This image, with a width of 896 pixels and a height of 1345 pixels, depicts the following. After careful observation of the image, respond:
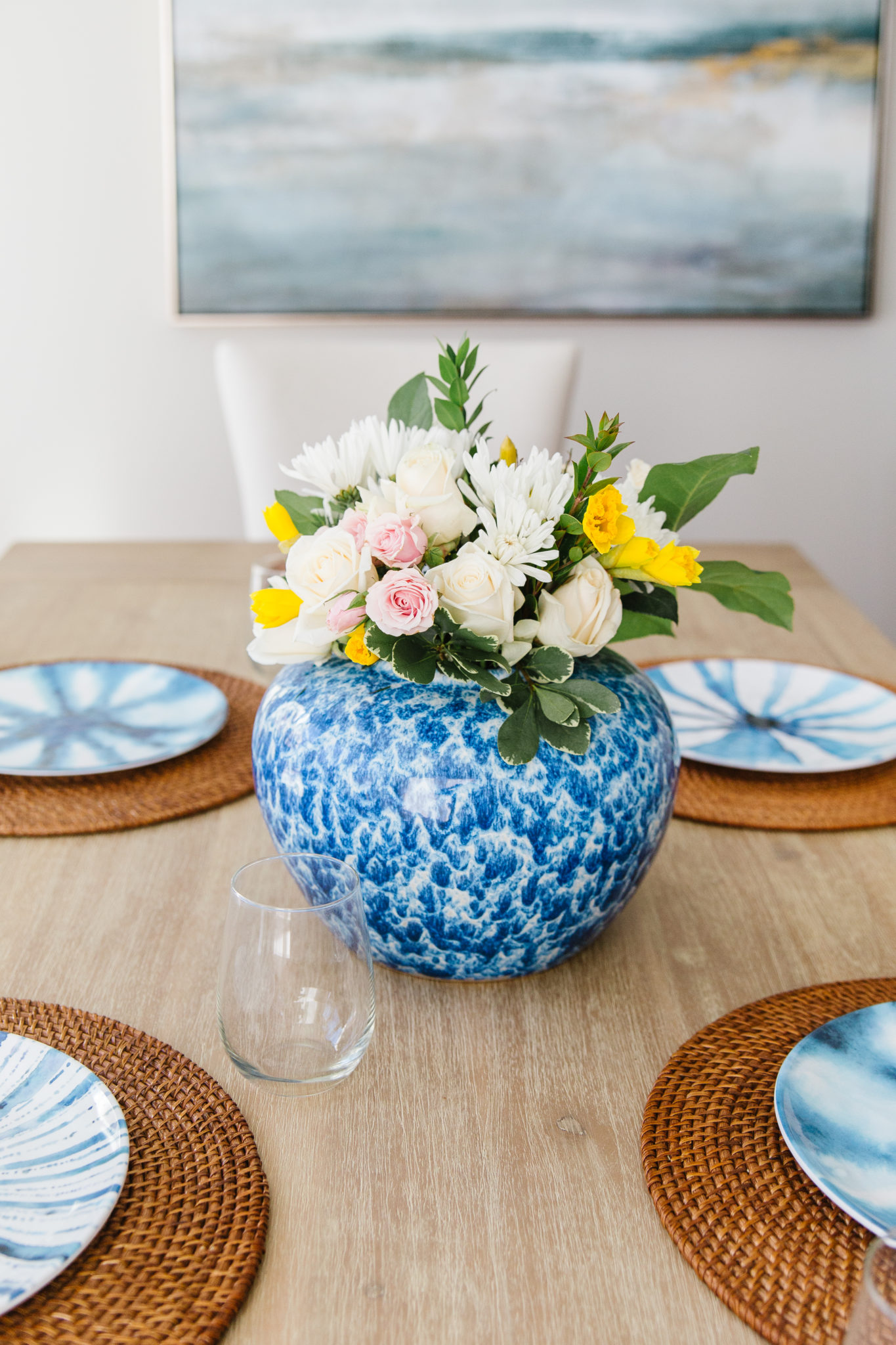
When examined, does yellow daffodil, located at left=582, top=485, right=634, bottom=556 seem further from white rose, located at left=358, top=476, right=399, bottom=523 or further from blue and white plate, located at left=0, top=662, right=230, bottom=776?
blue and white plate, located at left=0, top=662, right=230, bottom=776

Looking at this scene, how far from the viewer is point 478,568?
2.09 feet

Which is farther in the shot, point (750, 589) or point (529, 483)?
point (750, 589)

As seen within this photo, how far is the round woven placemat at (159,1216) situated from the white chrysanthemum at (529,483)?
363 millimetres

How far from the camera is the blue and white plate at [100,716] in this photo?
1.01m

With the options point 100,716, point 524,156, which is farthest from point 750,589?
point 524,156

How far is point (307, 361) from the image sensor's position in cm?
199

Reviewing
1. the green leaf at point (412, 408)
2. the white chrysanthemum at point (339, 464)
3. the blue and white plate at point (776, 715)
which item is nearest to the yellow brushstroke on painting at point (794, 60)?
the blue and white plate at point (776, 715)

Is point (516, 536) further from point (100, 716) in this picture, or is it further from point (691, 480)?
point (100, 716)

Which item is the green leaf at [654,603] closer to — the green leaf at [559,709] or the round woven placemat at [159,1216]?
the green leaf at [559,709]

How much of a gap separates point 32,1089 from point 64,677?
66 centimetres

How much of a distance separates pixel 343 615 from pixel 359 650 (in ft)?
0.09

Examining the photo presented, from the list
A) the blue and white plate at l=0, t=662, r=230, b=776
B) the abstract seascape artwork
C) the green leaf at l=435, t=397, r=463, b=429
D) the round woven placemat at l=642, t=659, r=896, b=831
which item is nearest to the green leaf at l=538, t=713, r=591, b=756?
the green leaf at l=435, t=397, r=463, b=429

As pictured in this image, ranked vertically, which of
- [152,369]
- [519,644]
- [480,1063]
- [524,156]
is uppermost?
[524,156]

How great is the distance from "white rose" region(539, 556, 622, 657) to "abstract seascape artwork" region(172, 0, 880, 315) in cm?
226
